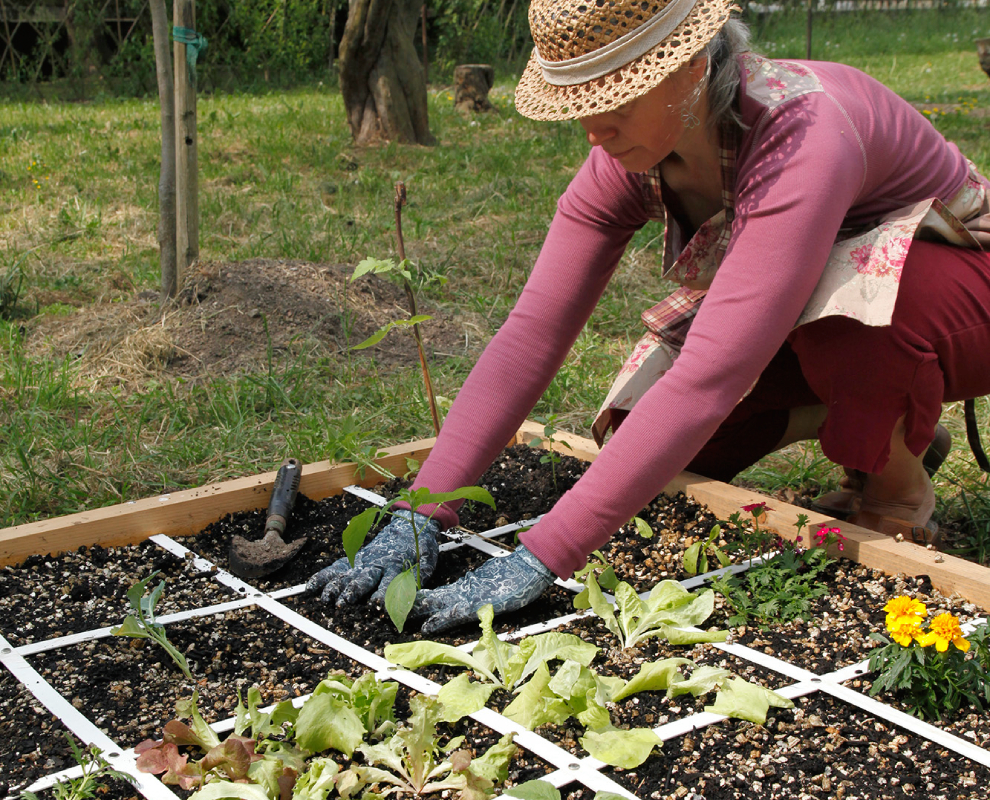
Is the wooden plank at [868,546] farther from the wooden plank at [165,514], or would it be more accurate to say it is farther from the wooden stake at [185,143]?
the wooden stake at [185,143]

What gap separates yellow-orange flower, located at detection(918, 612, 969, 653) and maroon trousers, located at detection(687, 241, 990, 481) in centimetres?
56

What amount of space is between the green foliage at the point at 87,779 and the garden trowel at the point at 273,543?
56cm

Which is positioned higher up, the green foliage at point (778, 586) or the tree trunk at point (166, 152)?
the tree trunk at point (166, 152)

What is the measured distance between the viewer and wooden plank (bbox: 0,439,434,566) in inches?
74.9

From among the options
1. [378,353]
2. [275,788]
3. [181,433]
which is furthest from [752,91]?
[378,353]

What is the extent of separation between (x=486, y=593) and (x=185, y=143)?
2.15 m

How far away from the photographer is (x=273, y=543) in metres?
1.92

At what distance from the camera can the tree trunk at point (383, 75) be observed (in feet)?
20.0

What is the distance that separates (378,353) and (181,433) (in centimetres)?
89

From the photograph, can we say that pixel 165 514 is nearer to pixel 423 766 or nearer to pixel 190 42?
pixel 423 766

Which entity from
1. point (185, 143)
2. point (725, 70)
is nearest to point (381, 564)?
point (725, 70)

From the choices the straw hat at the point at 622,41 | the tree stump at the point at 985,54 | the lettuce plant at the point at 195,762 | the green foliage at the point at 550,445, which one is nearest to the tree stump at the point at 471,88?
the tree stump at the point at 985,54

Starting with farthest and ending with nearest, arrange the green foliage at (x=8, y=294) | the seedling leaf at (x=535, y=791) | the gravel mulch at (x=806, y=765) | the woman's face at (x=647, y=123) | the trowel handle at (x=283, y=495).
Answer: the green foliage at (x=8, y=294)
the trowel handle at (x=283, y=495)
the woman's face at (x=647, y=123)
the gravel mulch at (x=806, y=765)
the seedling leaf at (x=535, y=791)

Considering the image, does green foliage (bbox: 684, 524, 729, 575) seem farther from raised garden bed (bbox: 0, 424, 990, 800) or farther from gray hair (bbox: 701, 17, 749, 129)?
gray hair (bbox: 701, 17, 749, 129)
